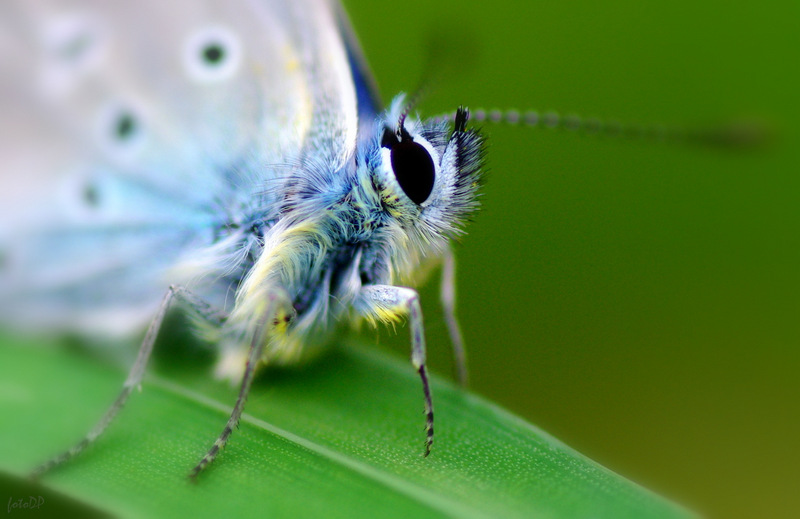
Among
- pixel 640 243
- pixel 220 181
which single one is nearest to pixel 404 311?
pixel 220 181

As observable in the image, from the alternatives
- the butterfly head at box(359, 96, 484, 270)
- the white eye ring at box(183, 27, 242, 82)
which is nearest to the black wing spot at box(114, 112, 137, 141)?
the white eye ring at box(183, 27, 242, 82)

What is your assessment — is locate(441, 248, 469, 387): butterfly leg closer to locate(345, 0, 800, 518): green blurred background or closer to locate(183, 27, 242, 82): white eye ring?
locate(345, 0, 800, 518): green blurred background

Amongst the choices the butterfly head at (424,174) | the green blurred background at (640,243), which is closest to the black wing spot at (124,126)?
the butterfly head at (424,174)

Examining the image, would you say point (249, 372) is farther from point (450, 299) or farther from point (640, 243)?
point (640, 243)

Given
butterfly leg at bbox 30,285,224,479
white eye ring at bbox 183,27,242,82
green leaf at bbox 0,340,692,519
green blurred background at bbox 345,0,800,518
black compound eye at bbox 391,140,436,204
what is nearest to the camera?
green leaf at bbox 0,340,692,519

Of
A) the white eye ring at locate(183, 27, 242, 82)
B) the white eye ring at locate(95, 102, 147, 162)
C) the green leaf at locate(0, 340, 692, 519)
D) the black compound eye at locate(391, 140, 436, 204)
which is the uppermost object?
the white eye ring at locate(183, 27, 242, 82)

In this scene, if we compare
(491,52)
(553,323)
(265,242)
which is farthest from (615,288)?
(265,242)

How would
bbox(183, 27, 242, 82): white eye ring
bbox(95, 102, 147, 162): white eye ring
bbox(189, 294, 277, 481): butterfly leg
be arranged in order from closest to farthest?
1. bbox(189, 294, 277, 481): butterfly leg
2. bbox(183, 27, 242, 82): white eye ring
3. bbox(95, 102, 147, 162): white eye ring

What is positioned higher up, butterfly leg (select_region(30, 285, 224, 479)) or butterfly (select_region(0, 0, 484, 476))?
butterfly (select_region(0, 0, 484, 476))
